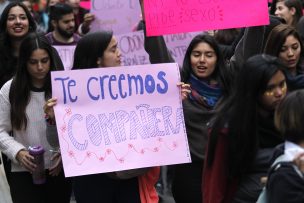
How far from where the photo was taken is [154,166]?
4.21m

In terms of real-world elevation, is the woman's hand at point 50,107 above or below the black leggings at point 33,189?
above

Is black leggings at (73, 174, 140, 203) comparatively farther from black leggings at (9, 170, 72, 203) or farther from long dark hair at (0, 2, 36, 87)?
long dark hair at (0, 2, 36, 87)

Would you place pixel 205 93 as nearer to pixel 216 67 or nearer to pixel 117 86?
pixel 216 67

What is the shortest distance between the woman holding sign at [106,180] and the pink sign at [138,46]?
9.03ft

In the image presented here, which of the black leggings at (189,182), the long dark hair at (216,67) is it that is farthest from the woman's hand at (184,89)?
the black leggings at (189,182)

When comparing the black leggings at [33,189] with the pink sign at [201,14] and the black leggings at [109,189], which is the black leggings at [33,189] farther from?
the pink sign at [201,14]

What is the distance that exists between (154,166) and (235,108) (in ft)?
3.27

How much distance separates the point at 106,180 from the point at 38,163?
1.38 ft

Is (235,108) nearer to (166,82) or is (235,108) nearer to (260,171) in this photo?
(260,171)

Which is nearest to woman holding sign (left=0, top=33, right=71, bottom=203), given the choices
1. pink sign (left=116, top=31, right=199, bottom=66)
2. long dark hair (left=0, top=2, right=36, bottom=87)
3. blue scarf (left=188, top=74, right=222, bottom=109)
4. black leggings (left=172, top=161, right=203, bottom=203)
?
black leggings (left=172, top=161, right=203, bottom=203)

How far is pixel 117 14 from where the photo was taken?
752 centimetres

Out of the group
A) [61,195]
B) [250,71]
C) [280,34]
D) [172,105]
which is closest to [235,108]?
[250,71]

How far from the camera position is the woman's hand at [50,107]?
4105 mm

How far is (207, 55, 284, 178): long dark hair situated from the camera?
10.9 ft
